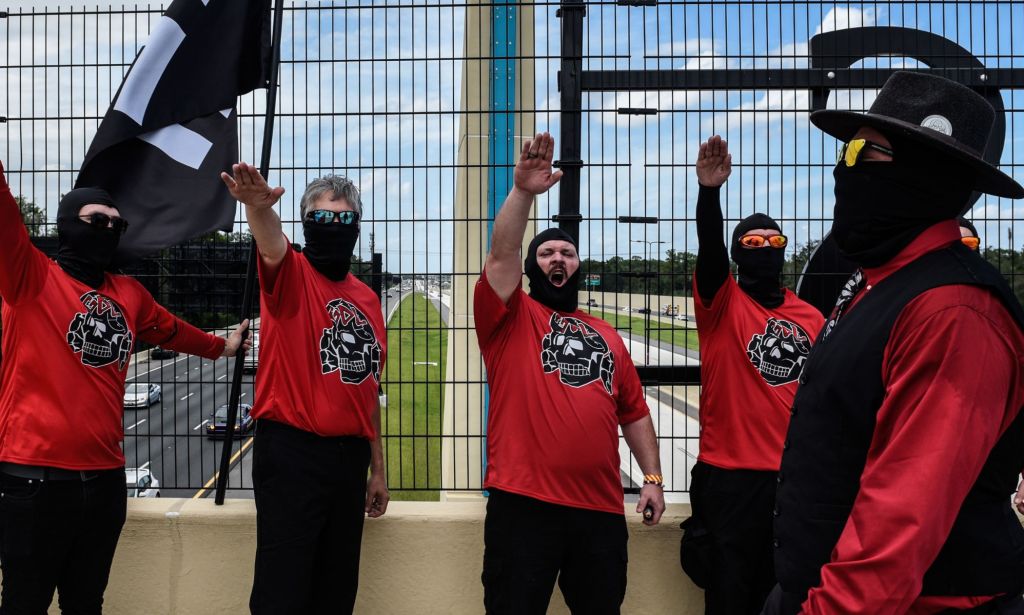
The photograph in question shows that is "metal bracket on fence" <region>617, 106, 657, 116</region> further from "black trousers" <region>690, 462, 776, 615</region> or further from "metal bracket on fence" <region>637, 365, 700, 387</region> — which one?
"black trousers" <region>690, 462, 776, 615</region>

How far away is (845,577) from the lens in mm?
1396

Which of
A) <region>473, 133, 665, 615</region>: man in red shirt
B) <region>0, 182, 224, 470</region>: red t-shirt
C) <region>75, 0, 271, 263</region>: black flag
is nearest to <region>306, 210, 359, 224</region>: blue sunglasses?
<region>75, 0, 271, 263</region>: black flag

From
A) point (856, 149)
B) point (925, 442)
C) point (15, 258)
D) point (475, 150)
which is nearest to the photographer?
point (925, 442)

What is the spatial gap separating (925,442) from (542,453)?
1.70 metres

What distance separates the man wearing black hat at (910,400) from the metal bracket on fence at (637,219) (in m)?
2.10

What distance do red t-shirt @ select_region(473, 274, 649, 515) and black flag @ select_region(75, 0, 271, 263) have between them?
1.48m

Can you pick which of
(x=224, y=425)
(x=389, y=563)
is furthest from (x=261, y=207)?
(x=389, y=563)

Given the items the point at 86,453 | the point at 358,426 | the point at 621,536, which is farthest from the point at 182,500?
the point at 621,536

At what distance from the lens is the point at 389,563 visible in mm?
3691

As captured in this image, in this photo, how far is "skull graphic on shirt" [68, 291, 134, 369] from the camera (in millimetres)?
2939

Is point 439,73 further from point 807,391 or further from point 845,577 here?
point 845,577

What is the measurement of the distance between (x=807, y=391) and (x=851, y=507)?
268mm

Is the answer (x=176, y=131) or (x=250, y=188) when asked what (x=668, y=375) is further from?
(x=176, y=131)

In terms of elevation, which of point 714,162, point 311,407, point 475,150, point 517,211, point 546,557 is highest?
point 475,150
